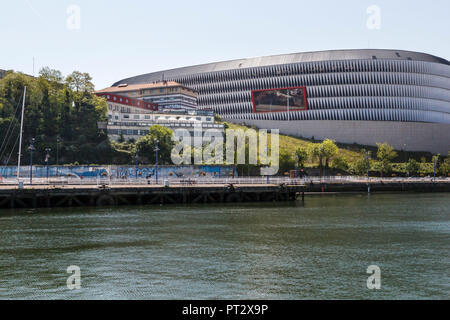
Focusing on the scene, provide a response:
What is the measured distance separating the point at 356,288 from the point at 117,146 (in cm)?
11040

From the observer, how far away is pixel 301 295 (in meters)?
32.0

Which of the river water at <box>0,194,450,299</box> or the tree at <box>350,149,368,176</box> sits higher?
the tree at <box>350,149,368,176</box>

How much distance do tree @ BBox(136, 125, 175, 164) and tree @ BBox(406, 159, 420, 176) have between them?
68748 millimetres

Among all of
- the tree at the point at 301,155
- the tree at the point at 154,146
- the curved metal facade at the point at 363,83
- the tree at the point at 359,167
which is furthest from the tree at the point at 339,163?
the curved metal facade at the point at 363,83

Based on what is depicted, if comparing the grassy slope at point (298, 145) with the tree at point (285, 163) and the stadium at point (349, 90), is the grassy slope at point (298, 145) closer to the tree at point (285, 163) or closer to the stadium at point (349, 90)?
the stadium at point (349, 90)

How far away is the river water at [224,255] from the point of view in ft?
109

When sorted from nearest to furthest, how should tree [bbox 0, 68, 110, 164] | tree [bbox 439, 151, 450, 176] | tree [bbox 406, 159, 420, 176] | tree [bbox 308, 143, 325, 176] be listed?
→ tree [bbox 0, 68, 110, 164], tree [bbox 308, 143, 325, 176], tree [bbox 406, 159, 420, 176], tree [bbox 439, 151, 450, 176]

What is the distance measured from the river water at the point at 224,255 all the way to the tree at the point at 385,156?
78023 millimetres

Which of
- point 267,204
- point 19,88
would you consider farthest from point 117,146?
point 267,204

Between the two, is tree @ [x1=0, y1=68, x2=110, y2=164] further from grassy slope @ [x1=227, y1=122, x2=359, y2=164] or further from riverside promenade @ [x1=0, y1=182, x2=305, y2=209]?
grassy slope @ [x1=227, y1=122, x2=359, y2=164]

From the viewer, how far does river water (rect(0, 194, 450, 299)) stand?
1303 inches

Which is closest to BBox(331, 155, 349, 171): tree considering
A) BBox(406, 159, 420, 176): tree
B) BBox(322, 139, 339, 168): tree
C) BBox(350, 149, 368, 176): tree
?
BBox(322, 139, 339, 168): tree
